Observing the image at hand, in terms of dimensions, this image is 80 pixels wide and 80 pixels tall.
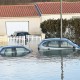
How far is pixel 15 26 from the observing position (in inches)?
2501

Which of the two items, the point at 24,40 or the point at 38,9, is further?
the point at 38,9

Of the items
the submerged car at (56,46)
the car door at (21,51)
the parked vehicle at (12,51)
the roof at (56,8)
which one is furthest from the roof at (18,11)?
the parked vehicle at (12,51)

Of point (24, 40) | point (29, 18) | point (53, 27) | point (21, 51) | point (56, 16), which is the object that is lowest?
point (21, 51)

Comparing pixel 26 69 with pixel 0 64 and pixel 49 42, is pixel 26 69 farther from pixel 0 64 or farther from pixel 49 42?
pixel 49 42

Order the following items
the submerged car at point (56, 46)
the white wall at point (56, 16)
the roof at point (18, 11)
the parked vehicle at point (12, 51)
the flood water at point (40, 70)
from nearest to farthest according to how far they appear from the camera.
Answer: the flood water at point (40, 70) < the parked vehicle at point (12, 51) < the submerged car at point (56, 46) < the white wall at point (56, 16) < the roof at point (18, 11)

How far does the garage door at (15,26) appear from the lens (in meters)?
63.3

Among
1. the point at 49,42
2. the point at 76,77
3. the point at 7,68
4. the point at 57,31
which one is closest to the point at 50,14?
the point at 57,31

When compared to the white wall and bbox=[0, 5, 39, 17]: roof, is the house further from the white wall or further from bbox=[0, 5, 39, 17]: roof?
the white wall

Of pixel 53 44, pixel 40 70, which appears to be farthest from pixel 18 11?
pixel 40 70

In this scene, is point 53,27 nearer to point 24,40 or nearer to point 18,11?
point 24,40

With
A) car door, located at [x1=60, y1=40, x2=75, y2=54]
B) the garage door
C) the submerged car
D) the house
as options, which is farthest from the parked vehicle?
the garage door

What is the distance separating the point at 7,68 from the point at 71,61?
562cm

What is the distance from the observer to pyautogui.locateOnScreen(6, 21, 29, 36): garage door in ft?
208

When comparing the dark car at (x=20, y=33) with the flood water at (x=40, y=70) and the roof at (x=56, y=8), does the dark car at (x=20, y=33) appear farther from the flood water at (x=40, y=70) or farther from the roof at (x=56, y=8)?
the flood water at (x=40, y=70)
